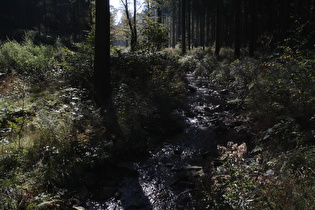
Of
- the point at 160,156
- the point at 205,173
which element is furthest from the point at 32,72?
the point at 205,173

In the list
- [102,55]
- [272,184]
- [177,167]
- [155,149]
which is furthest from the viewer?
[102,55]

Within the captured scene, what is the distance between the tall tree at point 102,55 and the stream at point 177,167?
255 cm

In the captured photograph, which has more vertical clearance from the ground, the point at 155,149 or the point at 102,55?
the point at 102,55

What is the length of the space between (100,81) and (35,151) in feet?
10.7

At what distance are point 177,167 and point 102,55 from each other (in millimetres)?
4178

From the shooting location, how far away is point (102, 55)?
22.6ft

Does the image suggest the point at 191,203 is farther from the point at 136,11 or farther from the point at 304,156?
the point at 136,11

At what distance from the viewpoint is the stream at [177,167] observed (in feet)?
13.0

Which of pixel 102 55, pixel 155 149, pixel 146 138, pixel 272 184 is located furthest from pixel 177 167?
pixel 102 55

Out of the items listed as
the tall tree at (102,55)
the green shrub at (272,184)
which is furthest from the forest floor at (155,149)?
the tall tree at (102,55)

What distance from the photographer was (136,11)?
18.4 m

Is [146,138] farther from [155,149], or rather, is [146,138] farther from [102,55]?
[102,55]

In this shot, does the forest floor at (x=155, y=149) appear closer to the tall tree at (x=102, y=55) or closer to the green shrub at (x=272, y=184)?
the green shrub at (x=272, y=184)

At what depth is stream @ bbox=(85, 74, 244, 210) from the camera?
3.97 metres
